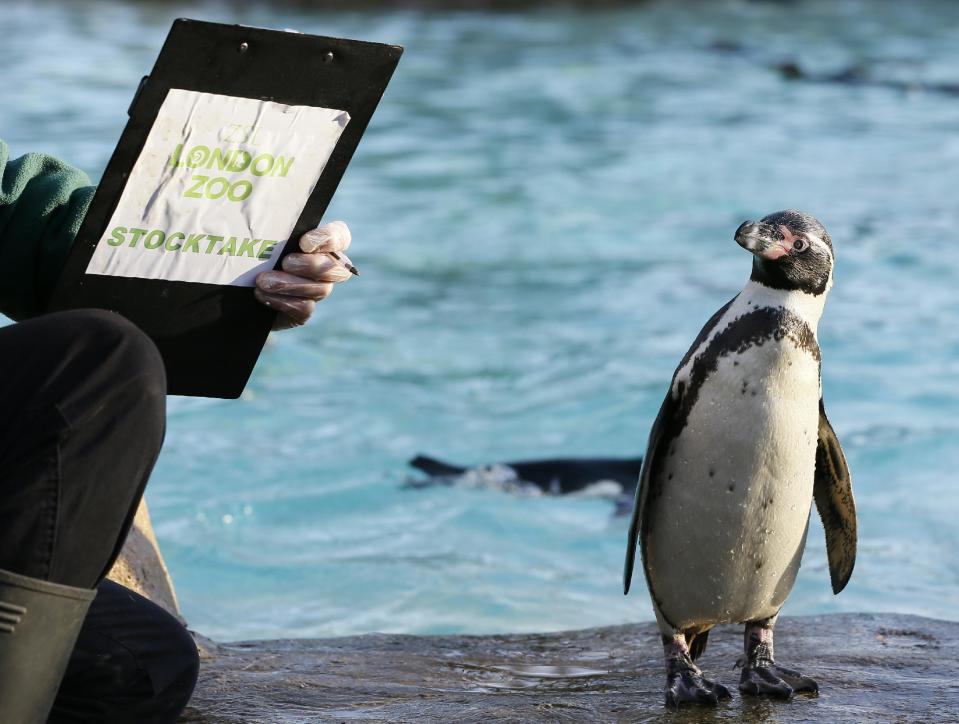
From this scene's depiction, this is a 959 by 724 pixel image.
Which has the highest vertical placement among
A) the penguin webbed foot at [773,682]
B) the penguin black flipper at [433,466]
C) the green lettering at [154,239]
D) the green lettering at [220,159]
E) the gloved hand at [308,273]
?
the green lettering at [220,159]

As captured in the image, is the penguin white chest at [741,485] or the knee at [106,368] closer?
the knee at [106,368]

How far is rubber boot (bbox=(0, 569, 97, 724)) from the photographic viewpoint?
1.60m

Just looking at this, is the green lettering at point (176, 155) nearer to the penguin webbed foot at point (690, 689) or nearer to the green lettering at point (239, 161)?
the green lettering at point (239, 161)

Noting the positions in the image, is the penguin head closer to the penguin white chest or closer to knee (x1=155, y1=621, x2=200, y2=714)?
the penguin white chest

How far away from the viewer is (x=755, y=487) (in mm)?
2246

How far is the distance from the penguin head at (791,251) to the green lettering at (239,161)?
0.76 m

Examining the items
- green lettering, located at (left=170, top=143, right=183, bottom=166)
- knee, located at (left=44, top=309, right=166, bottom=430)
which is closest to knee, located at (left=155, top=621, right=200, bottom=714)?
knee, located at (left=44, top=309, right=166, bottom=430)

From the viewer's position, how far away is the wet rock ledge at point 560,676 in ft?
7.19

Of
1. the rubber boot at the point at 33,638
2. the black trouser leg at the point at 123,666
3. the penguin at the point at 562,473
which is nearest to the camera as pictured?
the rubber boot at the point at 33,638

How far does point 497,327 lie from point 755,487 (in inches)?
210

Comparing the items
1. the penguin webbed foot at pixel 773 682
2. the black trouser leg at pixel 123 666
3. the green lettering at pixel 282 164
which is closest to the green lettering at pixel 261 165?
the green lettering at pixel 282 164

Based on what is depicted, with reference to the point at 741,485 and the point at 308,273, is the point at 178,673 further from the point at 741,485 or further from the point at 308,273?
the point at 741,485

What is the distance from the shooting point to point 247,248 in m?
2.11

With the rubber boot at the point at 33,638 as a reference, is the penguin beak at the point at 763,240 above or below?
above
